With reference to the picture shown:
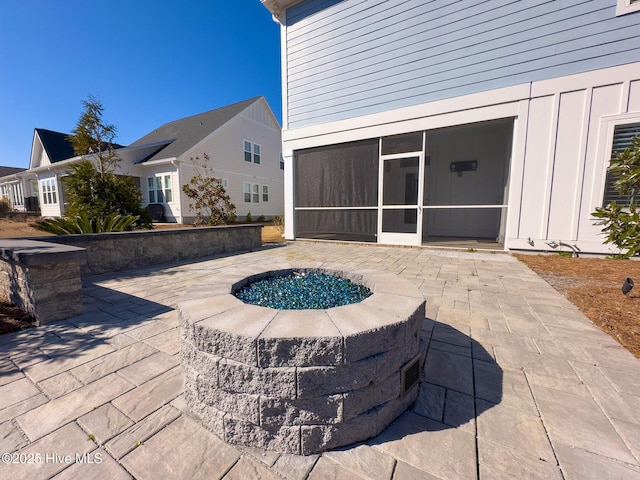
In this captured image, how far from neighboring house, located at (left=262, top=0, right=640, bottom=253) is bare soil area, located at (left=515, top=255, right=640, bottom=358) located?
2.37 feet

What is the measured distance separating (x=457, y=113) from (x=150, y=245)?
765cm

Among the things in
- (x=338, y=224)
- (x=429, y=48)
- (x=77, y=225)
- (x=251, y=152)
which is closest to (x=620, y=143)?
(x=429, y=48)

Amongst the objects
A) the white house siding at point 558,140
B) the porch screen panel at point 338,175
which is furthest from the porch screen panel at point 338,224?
the white house siding at point 558,140

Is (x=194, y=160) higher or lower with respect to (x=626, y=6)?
lower

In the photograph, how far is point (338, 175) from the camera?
314 inches

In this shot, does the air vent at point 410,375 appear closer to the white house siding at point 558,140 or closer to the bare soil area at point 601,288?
the bare soil area at point 601,288

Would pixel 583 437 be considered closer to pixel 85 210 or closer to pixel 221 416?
pixel 221 416

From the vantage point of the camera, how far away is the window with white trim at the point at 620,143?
4.93 m

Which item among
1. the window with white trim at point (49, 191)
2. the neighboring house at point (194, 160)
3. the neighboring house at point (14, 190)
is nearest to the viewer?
the neighboring house at point (194, 160)

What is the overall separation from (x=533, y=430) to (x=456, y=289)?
8.23 ft

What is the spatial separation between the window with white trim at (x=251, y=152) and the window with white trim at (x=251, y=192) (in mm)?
1590

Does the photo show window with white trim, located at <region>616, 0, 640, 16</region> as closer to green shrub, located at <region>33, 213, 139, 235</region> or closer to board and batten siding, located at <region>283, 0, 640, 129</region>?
board and batten siding, located at <region>283, 0, 640, 129</region>

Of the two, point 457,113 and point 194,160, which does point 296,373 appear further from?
point 194,160

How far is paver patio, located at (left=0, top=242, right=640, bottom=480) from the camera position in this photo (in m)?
1.20
